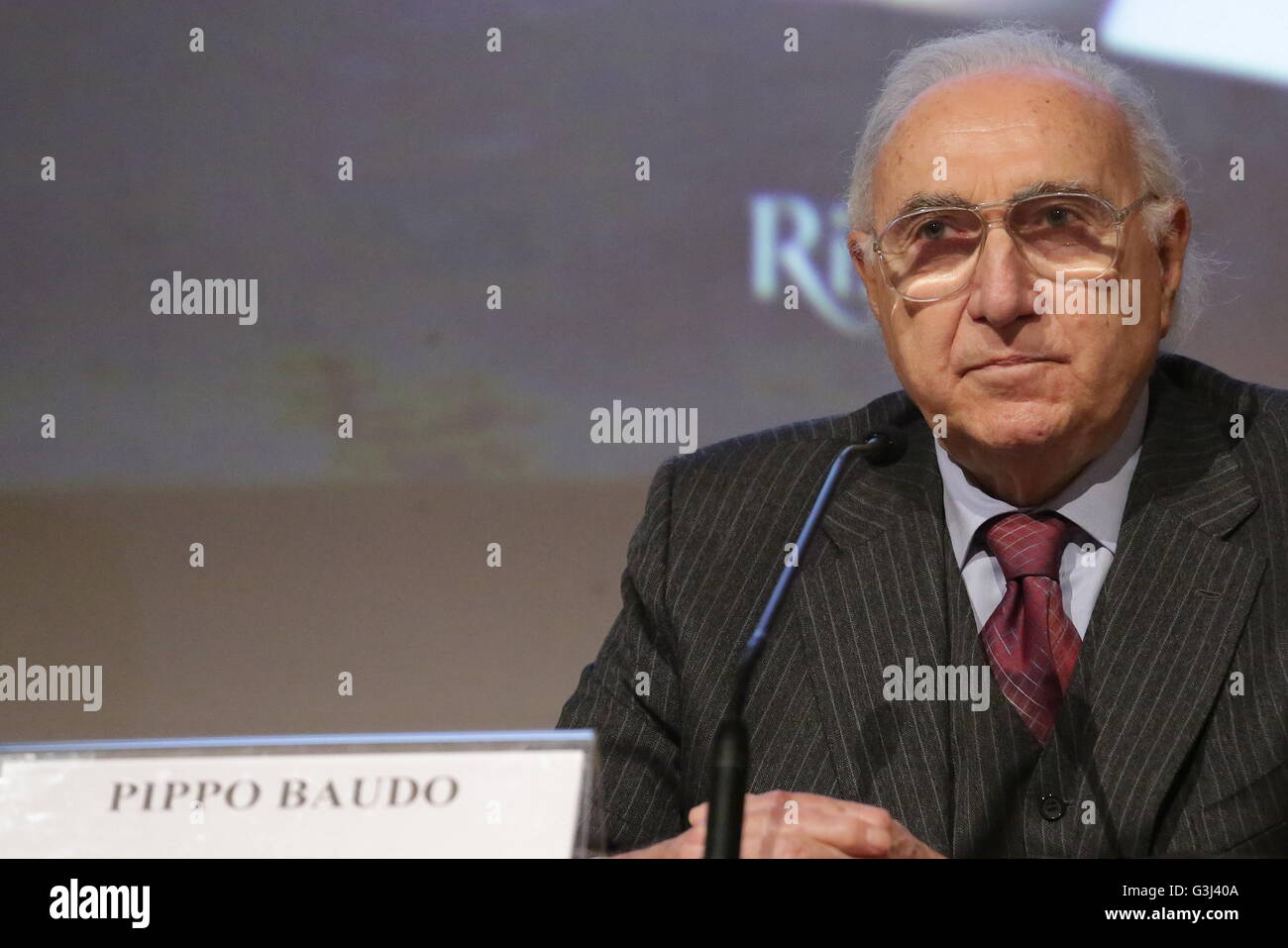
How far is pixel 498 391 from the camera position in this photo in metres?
2.58

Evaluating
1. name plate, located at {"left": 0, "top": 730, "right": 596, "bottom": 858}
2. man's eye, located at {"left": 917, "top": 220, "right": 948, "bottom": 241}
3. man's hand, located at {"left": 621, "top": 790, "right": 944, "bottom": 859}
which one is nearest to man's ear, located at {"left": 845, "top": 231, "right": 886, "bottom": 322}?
man's eye, located at {"left": 917, "top": 220, "right": 948, "bottom": 241}

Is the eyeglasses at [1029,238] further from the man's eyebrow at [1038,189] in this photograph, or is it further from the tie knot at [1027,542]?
the tie knot at [1027,542]

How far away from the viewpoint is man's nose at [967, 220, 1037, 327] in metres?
1.71

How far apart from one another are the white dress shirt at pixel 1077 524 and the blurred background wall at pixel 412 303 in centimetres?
69

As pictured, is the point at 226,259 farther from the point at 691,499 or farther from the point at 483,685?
the point at 691,499

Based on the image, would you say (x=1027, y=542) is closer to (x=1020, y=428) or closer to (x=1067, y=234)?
(x=1020, y=428)

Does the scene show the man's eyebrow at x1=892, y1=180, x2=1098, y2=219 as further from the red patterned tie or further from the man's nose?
the red patterned tie

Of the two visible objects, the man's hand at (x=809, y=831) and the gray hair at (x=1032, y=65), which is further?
the gray hair at (x=1032, y=65)

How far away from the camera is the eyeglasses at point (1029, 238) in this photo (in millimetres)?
1732

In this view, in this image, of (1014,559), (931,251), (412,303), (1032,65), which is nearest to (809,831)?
(1014,559)

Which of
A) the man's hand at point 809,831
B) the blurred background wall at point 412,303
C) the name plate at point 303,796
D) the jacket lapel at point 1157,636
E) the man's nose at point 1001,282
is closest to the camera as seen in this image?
the name plate at point 303,796

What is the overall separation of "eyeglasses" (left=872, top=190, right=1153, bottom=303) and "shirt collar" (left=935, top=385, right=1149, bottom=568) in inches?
8.8

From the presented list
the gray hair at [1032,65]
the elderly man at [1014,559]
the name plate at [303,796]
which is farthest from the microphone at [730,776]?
the gray hair at [1032,65]

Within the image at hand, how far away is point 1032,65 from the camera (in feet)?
6.03
